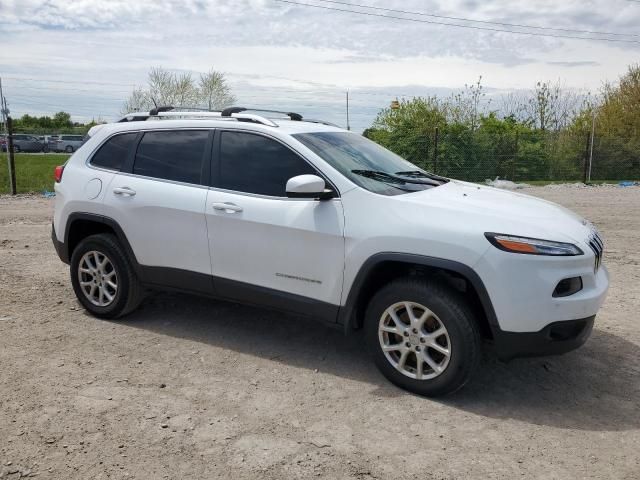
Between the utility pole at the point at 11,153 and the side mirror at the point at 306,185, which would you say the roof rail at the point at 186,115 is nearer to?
the side mirror at the point at 306,185

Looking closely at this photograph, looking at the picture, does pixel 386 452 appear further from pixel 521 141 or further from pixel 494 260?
pixel 521 141

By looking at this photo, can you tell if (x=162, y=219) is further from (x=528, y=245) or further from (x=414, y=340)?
(x=528, y=245)

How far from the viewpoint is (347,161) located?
4.42 metres

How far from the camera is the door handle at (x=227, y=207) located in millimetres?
4410

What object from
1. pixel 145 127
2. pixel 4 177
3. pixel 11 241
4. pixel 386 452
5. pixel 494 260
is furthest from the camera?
pixel 4 177

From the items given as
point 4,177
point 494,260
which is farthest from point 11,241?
point 4,177

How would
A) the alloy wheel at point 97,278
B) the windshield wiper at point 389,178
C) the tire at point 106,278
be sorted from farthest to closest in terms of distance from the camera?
the alloy wheel at point 97,278 < the tire at point 106,278 < the windshield wiper at point 389,178

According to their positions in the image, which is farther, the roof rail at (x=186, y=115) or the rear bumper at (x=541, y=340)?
the roof rail at (x=186, y=115)

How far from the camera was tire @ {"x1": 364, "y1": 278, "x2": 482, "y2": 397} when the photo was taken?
12.0 feet

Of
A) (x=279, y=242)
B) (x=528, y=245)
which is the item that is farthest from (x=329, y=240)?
(x=528, y=245)

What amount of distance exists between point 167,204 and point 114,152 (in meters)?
0.92

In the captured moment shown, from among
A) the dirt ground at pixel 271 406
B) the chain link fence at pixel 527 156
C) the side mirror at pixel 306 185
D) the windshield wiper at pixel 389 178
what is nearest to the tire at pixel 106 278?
the dirt ground at pixel 271 406

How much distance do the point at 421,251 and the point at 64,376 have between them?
8.47 feet

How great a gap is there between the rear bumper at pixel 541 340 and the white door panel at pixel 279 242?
1116 millimetres
